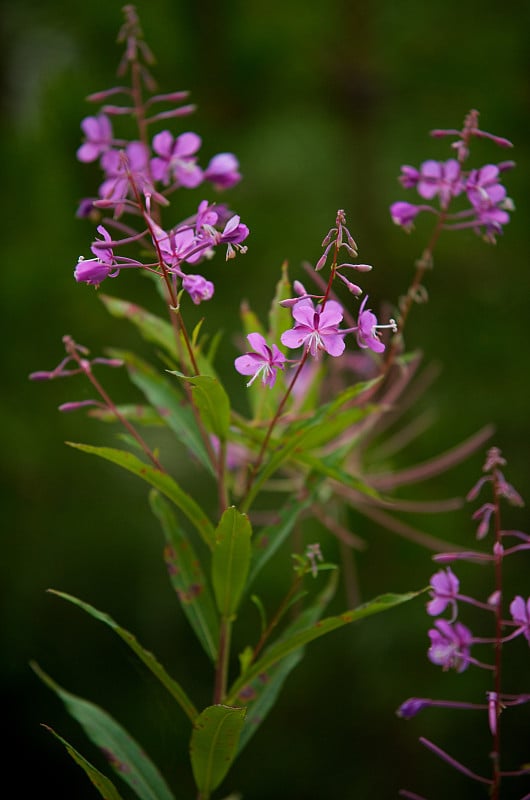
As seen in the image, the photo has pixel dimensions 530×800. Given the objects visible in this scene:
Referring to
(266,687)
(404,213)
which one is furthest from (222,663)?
(404,213)

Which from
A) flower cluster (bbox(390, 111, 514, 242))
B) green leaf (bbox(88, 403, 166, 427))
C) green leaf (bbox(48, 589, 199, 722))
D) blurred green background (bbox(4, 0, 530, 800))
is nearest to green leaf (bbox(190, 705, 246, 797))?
green leaf (bbox(48, 589, 199, 722))

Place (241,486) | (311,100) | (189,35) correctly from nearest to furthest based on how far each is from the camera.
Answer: (241,486) < (189,35) < (311,100)

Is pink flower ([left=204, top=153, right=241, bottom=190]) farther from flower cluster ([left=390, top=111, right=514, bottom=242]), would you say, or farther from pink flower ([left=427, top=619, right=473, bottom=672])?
pink flower ([left=427, top=619, right=473, bottom=672])

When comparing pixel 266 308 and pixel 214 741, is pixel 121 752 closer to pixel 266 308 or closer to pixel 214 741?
pixel 214 741

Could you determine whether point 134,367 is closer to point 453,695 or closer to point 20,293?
point 20,293

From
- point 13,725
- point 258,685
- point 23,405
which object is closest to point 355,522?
point 23,405

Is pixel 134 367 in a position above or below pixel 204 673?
above
